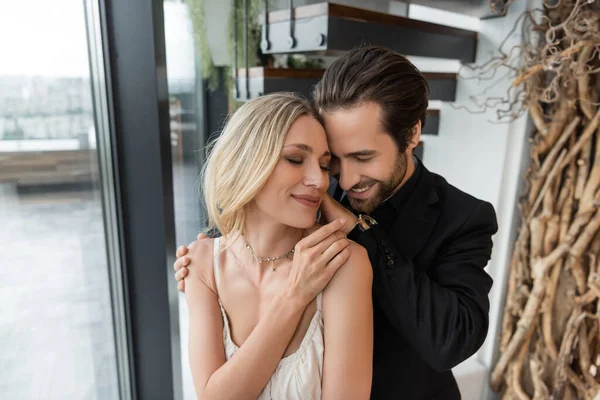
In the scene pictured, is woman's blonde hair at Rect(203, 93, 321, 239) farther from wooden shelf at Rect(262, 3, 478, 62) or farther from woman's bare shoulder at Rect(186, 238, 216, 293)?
wooden shelf at Rect(262, 3, 478, 62)

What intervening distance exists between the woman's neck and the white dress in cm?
16

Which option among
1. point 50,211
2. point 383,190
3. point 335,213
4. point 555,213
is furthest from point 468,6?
point 50,211

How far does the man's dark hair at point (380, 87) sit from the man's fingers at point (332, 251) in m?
0.35

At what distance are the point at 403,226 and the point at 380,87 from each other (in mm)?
380

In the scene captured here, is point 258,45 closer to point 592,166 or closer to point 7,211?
point 7,211

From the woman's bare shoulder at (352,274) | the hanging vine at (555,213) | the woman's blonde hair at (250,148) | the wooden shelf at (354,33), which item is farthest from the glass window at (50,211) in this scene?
the hanging vine at (555,213)

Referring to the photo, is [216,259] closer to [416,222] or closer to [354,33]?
[416,222]

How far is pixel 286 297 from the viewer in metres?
Result: 0.94

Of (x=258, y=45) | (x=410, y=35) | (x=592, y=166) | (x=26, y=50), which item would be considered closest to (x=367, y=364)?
(x=26, y=50)

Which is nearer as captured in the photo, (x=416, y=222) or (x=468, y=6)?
(x=416, y=222)

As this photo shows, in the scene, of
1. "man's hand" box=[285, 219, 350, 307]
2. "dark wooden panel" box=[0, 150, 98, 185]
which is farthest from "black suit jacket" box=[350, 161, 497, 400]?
"dark wooden panel" box=[0, 150, 98, 185]

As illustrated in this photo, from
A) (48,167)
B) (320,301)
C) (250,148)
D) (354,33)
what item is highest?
(354,33)

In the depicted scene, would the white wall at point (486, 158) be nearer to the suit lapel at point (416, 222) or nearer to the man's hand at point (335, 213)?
the suit lapel at point (416, 222)

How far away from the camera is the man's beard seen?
1160 millimetres
